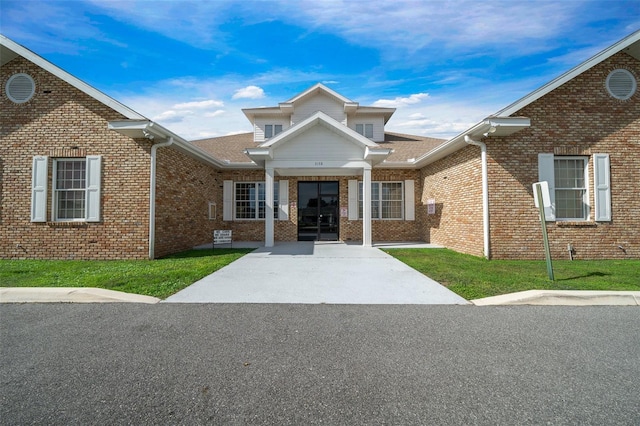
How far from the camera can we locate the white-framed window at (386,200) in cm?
1545

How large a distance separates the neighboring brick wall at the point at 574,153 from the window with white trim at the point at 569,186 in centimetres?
28

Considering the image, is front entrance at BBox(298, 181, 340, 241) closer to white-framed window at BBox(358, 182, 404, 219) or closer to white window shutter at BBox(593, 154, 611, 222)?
white-framed window at BBox(358, 182, 404, 219)

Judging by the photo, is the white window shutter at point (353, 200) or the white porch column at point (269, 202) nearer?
the white porch column at point (269, 202)

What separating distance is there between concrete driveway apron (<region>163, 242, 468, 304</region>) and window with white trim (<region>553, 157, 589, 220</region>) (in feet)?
18.7

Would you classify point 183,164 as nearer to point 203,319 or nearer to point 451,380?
point 203,319

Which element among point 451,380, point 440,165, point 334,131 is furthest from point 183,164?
point 451,380

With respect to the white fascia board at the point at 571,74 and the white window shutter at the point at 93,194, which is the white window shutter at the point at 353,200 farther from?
the white window shutter at the point at 93,194

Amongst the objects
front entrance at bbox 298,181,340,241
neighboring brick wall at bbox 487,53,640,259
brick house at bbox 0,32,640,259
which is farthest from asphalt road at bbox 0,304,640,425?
front entrance at bbox 298,181,340,241

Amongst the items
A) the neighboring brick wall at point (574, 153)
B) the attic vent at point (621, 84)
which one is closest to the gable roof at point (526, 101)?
the neighboring brick wall at point (574, 153)

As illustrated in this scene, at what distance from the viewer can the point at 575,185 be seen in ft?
33.1

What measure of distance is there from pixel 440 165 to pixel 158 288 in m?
11.1

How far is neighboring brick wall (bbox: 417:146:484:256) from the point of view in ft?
33.2

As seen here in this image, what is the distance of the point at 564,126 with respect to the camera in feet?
32.2

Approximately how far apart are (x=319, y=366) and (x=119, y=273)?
20.1 feet
